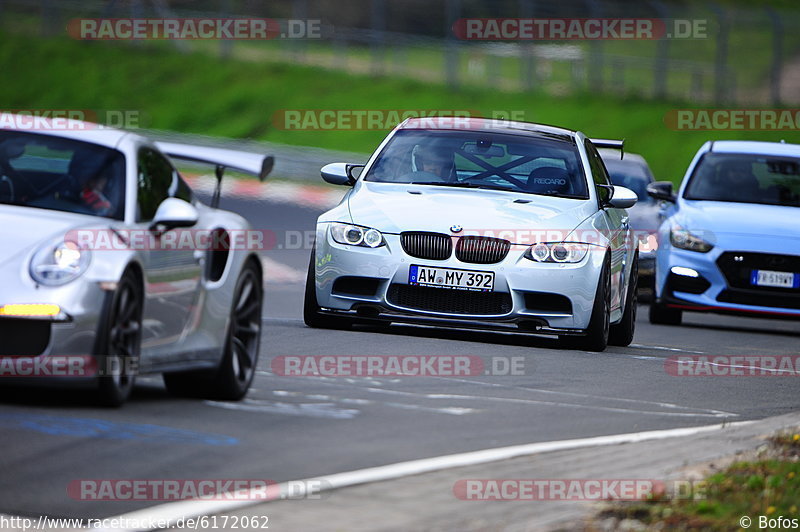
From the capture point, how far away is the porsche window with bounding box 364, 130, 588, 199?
13.5 metres

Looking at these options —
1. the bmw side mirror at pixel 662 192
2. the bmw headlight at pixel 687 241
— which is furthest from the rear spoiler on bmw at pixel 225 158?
the bmw side mirror at pixel 662 192

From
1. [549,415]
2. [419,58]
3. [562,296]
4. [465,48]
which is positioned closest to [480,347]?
[562,296]

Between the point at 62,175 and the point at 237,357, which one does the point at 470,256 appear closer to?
the point at 237,357

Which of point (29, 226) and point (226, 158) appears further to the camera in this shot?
point (226, 158)

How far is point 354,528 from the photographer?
612 centimetres

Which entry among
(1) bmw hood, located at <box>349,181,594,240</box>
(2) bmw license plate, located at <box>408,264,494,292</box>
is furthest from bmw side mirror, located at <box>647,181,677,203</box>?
(2) bmw license plate, located at <box>408,264,494,292</box>

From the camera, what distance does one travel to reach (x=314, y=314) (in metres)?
13.1

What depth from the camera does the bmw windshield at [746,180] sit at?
58.6 ft

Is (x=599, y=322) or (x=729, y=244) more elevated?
(x=729, y=244)

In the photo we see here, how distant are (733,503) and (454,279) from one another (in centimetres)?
561

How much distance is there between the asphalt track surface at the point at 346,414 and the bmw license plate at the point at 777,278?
8.81 ft

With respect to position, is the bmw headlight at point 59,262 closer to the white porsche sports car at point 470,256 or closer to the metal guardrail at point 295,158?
the white porsche sports car at point 470,256

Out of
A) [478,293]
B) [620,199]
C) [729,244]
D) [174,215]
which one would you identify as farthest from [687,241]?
[174,215]

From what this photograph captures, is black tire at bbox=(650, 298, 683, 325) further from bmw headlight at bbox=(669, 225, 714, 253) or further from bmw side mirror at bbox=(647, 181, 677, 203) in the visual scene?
bmw side mirror at bbox=(647, 181, 677, 203)
